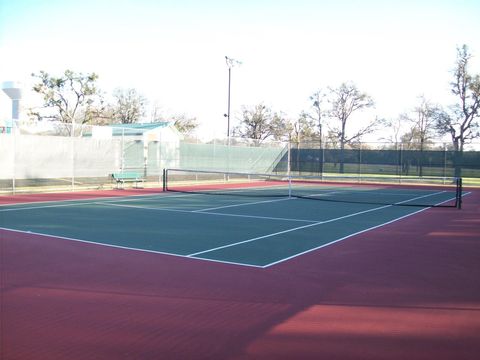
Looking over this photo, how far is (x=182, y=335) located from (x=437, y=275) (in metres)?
4.16

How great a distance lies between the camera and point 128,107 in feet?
173

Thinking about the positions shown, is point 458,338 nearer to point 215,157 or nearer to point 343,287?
point 343,287

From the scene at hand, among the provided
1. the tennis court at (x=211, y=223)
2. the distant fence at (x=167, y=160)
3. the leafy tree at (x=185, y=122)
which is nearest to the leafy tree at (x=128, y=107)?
the leafy tree at (x=185, y=122)

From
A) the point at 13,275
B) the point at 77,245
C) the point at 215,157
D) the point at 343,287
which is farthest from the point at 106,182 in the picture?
the point at 343,287

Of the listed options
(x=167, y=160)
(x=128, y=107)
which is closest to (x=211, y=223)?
(x=167, y=160)

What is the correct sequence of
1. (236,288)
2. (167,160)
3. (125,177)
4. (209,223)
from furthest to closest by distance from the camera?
(167,160), (125,177), (209,223), (236,288)

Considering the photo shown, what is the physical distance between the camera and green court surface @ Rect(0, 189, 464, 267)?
28.5 ft

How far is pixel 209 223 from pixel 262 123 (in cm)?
4468

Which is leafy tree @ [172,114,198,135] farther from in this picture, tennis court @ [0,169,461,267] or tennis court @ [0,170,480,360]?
tennis court @ [0,170,480,360]

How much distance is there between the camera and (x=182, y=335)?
447 centimetres

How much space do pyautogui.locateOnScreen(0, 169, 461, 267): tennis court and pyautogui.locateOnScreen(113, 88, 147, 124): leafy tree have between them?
114 feet

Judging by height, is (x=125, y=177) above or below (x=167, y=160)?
below

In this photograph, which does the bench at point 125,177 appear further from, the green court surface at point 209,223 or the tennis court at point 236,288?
the tennis court at point 236,288

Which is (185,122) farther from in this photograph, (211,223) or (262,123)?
(211,223)
